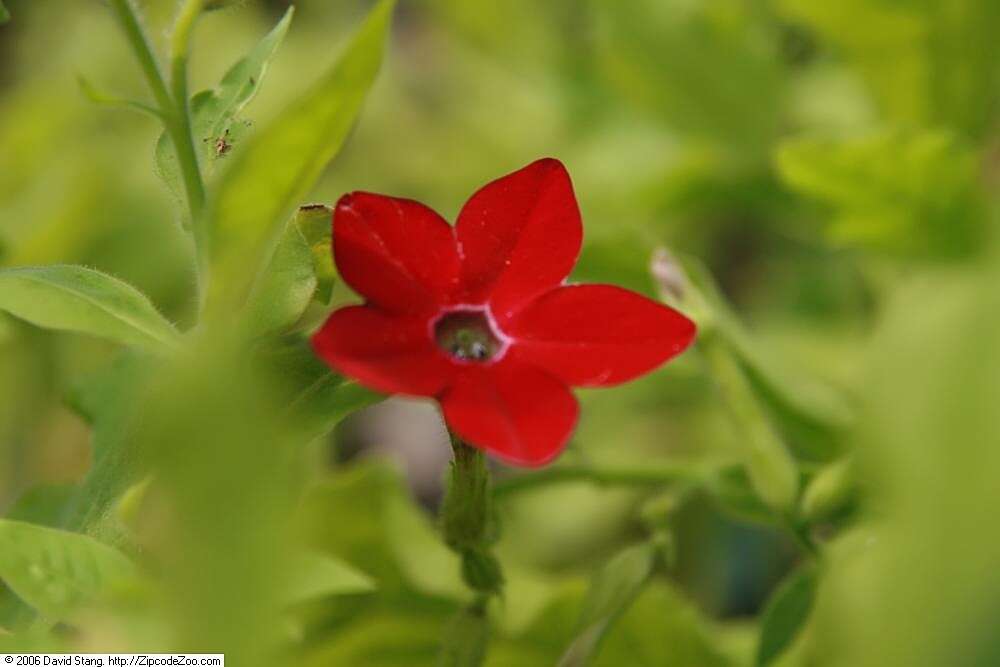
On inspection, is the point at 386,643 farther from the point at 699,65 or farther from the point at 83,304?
the point at 699,65

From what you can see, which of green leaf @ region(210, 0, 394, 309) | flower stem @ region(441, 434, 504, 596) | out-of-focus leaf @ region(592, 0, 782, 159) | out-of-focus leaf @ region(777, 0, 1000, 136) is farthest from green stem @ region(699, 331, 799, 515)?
out-of-focus leaf @ region(592, 0, 782, 159)

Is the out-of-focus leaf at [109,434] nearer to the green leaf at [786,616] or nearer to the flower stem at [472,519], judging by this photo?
the flower stem at [472,519]

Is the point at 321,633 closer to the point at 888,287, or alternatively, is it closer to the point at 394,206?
the point at 394,206

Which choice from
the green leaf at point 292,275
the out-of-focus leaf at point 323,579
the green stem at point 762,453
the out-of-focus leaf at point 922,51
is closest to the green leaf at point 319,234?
the green leaf at point 292,275

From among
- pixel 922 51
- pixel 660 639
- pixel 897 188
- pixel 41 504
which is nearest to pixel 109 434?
pixel 41 504

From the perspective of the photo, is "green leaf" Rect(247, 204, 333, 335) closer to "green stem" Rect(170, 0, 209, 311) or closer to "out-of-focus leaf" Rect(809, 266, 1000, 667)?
"green stem" Rect(170, 0, 209, 311)
